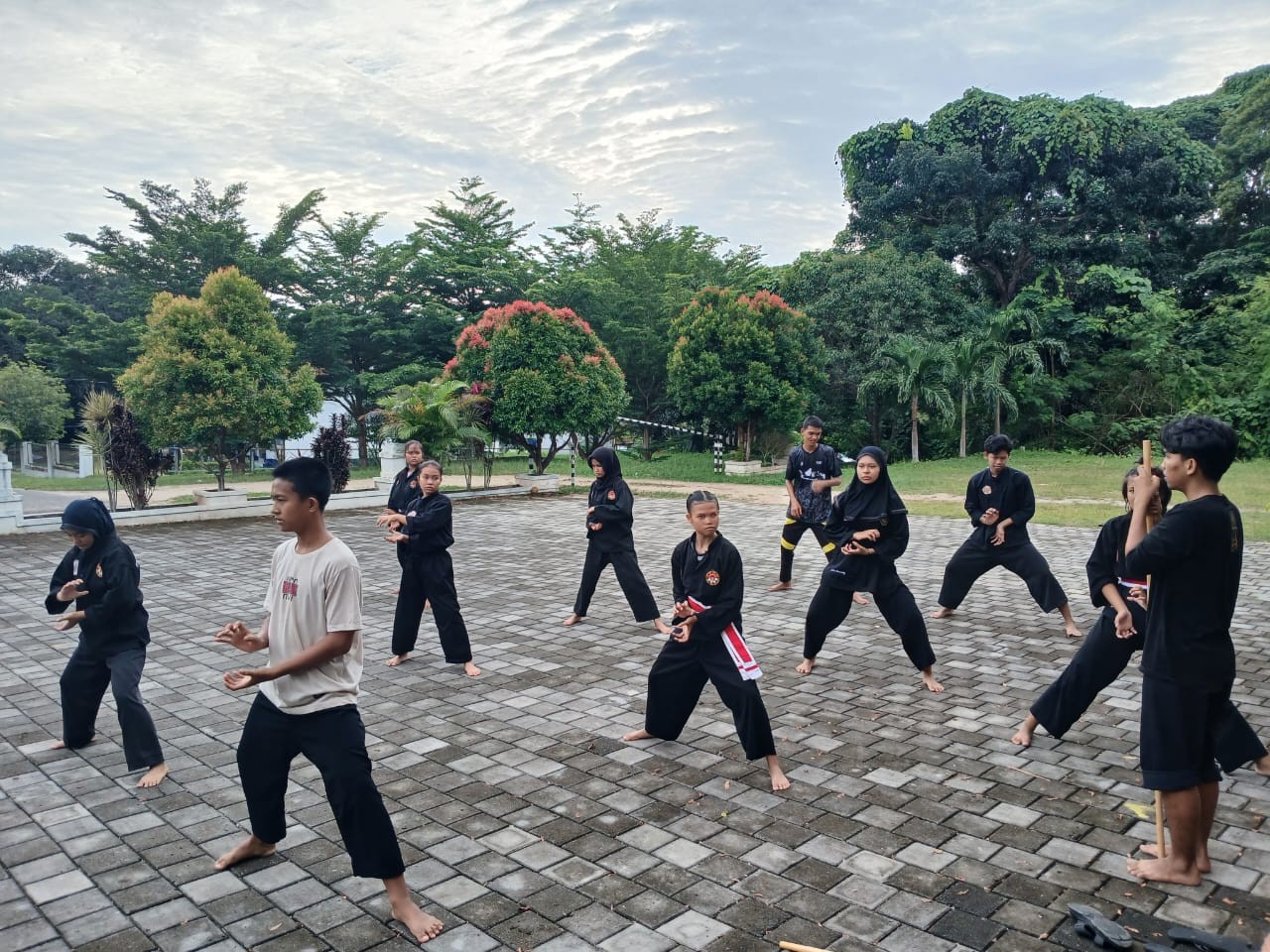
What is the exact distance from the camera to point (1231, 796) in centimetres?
471

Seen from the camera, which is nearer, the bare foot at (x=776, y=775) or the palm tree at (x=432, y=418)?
the bare foot at (x=776, y=775)

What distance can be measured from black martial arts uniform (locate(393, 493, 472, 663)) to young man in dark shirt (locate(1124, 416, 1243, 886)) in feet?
16.1

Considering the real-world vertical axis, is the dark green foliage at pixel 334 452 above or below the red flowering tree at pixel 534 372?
below

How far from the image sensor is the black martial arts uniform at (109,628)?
4965 mm

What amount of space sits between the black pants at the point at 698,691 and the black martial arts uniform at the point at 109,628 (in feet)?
9.35

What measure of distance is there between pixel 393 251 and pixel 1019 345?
21039 millimetres

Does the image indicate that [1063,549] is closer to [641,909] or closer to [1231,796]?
[1231,796]

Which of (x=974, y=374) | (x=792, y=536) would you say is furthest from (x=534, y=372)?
(x=974, y=374)

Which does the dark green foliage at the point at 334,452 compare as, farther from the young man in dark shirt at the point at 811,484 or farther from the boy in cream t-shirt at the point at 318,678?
the boy in cream t-shirt at the point at 318,678

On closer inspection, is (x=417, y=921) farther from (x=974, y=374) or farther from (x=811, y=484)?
(x=974, y=374)

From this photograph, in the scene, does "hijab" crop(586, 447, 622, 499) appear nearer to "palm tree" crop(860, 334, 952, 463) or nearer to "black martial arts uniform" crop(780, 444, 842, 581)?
"black martial arts uniform" crop(780, 444, 842, 581)

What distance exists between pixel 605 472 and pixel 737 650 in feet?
12.5

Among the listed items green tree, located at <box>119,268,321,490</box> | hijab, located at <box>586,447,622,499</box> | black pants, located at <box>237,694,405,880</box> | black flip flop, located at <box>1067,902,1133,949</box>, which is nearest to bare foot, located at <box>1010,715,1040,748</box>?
black flip flop, located at <box>1067,902,1133,949</box>

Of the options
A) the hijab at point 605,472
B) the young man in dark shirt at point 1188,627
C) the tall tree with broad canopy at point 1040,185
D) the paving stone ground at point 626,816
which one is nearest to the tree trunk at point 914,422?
the tall tree with broad canopy at point 1040,185
